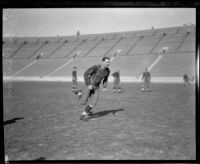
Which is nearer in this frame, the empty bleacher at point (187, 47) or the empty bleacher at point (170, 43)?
the empty bleacher at point (187, 47)

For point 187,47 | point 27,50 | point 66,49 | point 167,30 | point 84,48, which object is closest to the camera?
point 187,47

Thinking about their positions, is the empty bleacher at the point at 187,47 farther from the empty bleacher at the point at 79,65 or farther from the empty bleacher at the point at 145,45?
the empty bleacher at the point at 79,65

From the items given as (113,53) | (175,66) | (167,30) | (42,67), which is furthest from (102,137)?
(167,30)

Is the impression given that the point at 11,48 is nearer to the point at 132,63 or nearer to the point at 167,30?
the point at 132,63

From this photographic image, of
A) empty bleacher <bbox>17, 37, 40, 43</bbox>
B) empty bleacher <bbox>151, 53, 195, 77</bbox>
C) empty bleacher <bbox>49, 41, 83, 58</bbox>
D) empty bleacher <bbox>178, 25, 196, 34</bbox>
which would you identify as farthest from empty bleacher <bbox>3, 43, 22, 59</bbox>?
empty bleacher <bbox>178, 25, 196, 34</bbox>

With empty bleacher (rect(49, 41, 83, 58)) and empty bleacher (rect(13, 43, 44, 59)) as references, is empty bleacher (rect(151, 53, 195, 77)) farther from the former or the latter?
empty bleacher (rect(13, 43, 44, 59))

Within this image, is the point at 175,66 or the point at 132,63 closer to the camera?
the point at 175,66

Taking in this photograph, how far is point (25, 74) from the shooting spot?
147ft

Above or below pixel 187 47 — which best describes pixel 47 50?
above

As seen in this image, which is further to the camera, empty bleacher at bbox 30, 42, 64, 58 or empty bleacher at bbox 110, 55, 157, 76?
empty bleacher at bbox 30, 42, 64, 58

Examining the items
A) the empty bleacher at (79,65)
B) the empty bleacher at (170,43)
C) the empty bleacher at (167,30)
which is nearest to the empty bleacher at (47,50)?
the empty bleacher at (79,65)

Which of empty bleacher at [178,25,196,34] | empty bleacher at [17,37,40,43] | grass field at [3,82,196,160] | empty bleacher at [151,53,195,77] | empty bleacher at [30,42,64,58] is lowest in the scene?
grass field at [3,82,196,160]

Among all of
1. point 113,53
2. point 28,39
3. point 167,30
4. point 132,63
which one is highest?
point 28,39

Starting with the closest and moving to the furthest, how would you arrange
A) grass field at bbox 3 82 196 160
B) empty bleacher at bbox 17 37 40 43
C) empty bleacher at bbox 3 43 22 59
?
1. grass field at bbox 3 82 196 160
2. empty bleacher at bbox 3 43 22 59
3. empty bleacher at bbox 17 37 40 43
